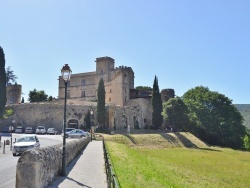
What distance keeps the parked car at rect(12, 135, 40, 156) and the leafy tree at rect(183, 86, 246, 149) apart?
1829 inches

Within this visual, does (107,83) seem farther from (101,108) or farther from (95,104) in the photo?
(101,108)

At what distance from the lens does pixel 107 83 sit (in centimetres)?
8025

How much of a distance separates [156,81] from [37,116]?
2799 cm

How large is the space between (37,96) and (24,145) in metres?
69.6

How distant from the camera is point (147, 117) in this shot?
74.2 m

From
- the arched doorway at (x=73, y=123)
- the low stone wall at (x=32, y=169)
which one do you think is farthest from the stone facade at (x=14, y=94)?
the low stone wall at (x=32, y=169)

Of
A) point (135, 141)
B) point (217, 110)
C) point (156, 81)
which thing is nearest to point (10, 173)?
point (135, 141)

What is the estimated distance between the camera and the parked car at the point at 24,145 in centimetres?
1947

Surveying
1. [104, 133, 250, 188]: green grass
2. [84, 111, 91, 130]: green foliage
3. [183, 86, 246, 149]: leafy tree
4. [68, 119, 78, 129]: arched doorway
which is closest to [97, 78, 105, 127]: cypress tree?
[84, 111, 91, 130]: green foliage

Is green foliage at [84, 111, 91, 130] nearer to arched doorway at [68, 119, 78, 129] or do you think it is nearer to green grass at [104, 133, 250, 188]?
arched doorway at [68, 119, 78, 129]

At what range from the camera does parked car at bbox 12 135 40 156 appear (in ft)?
63.9

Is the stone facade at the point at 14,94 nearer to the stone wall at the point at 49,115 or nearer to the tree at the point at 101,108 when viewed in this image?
the stone wall at the point at 49,115

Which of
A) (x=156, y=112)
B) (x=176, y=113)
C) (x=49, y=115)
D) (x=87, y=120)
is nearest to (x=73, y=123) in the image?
(x=87, y=120)

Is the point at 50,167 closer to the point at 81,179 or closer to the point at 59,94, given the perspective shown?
the point at 81,179
